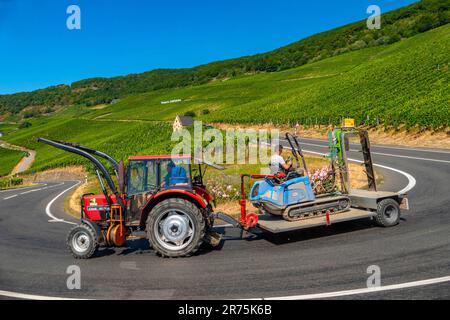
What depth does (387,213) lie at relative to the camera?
28.4 feet

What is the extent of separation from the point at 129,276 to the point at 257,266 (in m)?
2.49

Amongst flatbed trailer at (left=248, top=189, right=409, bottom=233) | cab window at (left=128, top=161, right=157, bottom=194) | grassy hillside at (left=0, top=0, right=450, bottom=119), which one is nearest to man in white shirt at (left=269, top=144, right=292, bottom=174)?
flatbed trailer at (left=248, top=189, right=409, bottom=233)

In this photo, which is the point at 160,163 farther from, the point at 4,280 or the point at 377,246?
the point at 377,246

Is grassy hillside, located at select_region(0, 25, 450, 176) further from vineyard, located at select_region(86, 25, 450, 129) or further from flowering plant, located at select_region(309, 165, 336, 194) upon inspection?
flowering plant, located at select_region(309, 165, 336, 194)

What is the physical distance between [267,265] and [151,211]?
110 inches

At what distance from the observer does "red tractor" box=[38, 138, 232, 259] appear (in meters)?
7.74

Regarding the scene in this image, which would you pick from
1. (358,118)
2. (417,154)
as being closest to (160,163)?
(417,154)

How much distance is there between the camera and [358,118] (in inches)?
1533

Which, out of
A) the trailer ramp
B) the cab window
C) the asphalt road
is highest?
the cab window

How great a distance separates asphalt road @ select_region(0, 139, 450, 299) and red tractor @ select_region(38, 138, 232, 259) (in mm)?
373

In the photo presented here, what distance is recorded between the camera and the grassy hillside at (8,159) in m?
66.3

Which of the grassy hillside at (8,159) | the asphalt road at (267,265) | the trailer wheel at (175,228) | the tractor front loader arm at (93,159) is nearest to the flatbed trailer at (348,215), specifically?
the asphalt road at (267,265)
